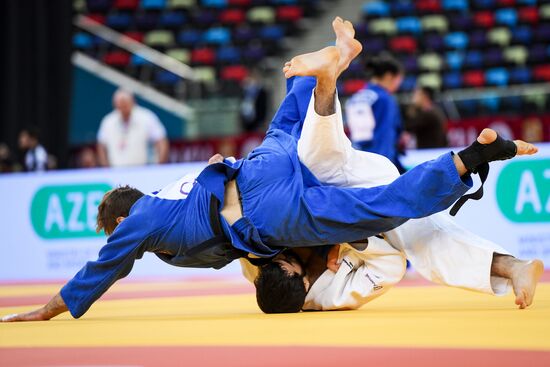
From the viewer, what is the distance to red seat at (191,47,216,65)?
18.5 metres

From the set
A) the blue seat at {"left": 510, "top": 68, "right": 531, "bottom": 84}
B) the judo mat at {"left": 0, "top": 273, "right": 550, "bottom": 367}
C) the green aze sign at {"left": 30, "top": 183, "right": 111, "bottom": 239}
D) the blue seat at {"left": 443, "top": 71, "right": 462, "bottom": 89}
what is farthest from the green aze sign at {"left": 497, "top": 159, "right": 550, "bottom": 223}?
the blue seat at {"left": 443, "top": 71, "right": 462, "bottom": 89}

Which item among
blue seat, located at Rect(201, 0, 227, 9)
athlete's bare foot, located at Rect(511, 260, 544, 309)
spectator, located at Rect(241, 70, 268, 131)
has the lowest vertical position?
spectator, located at Rect(241, 70, 268, 131)

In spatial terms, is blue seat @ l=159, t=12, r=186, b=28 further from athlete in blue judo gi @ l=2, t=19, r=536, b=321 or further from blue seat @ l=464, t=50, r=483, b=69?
athlete in blue judo gi @ l=2, t=19, r=536, b=321

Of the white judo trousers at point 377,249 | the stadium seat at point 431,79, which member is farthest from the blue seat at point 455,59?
the white judo trousers at point 377,249

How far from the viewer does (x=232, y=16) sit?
761 inches

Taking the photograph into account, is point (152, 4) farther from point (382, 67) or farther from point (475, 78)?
point (382, 67)

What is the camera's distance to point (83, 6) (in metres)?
20.0

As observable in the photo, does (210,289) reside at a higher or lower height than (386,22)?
lower

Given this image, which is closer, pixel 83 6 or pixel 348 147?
pixel 348 147

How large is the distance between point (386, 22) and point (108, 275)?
14.3 meters

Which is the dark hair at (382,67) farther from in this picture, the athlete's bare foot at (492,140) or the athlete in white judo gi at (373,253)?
the athlete's bare foot at (492,140)

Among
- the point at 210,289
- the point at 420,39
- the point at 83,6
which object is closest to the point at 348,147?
the point at 210,289

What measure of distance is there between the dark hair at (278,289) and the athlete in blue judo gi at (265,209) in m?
0.10

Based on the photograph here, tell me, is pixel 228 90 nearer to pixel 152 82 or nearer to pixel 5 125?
pixel 152 82
